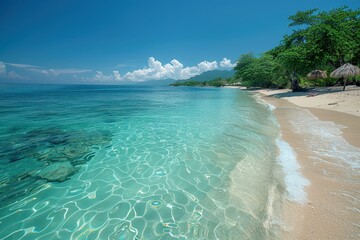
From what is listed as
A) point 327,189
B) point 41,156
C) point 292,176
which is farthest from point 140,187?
point 327,189

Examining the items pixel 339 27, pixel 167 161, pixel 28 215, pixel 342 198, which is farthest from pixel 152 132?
pixel 339 27

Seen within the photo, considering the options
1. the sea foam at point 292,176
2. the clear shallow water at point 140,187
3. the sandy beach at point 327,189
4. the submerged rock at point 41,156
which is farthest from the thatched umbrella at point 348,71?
the submerged rock at point 41,156

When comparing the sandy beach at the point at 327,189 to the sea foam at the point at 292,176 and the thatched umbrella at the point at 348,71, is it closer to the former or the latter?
the sea foam at the point at 292,176

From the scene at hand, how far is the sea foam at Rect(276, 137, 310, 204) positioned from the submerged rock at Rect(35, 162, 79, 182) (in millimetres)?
5873

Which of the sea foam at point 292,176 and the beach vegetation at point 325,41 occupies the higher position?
the beach vegetation at point 325,41

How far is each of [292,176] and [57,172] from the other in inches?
266

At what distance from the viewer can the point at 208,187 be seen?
4.35m

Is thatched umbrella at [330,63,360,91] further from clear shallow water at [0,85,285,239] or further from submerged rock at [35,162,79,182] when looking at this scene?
submerged rock at [35,162,79,182]

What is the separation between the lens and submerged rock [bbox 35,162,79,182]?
476 cm

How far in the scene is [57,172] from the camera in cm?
505

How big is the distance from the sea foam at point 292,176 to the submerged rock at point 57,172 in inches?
231

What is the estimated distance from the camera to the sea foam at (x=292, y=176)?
3.74 m

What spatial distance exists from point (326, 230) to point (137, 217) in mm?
3356

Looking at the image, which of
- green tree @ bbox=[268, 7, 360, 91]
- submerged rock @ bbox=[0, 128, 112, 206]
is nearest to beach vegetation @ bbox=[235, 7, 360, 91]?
green tree @ bbox=[268, 7, 360, 91]
